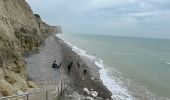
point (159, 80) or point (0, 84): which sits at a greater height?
point (0, 84)

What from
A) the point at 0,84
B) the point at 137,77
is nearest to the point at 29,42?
the point at 137,77

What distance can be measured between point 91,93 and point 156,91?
9605 millimetres

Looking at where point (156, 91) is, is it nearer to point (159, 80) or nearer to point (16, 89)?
point (159, 80)

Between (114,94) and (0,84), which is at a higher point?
(0,84)

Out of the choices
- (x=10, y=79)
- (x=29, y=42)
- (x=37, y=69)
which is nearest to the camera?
(x=10, y=79)

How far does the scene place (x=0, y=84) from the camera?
57.0 ft

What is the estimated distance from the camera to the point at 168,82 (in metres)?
42.4

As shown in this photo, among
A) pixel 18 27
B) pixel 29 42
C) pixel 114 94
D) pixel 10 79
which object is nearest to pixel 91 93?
pixel 114 94

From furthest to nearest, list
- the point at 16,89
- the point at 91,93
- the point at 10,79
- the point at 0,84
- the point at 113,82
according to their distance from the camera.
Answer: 1. the point at 113,82
2. the point at 91,93
3. the point at 10,79
4. the point at 16,89
5. the point at 0,84

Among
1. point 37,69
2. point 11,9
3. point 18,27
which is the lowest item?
point 37,69

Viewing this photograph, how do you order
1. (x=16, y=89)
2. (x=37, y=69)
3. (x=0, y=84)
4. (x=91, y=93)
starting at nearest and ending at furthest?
(x=0, y=84), (x=16, y=89), (x=91, y=93), (x=37, y=69)

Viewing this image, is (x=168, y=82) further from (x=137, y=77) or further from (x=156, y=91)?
(x=156, y=91)

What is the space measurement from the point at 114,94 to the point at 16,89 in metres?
15.6

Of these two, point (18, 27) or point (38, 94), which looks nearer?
point (38, 94)
